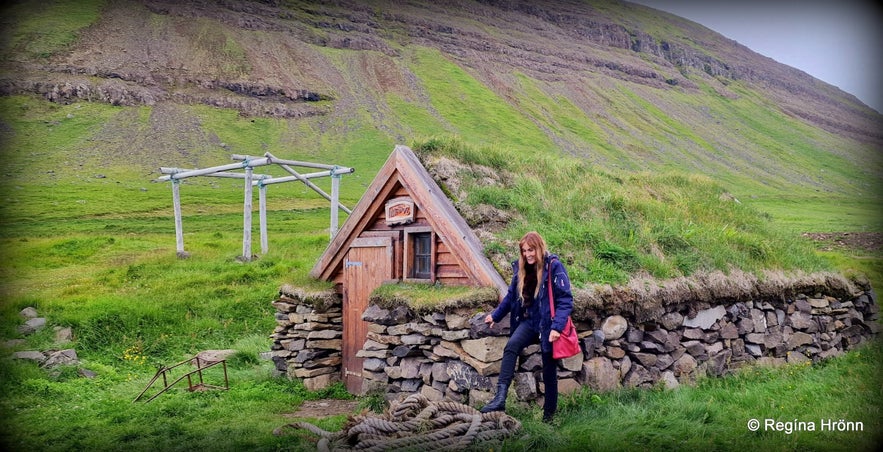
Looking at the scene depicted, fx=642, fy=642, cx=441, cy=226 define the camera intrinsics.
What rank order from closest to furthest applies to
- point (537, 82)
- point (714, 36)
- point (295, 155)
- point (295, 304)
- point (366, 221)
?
point (366, 221)
point (295, 304)
point (295, 155)
point (537, 82)
point (714, 36)

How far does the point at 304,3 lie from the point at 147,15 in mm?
31073

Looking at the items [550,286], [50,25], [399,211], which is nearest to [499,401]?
[550,286]

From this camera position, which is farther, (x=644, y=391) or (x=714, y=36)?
(x=714, y=36)

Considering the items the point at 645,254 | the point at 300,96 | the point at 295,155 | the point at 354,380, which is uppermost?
the point at 300,96

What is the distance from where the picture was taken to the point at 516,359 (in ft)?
25.1

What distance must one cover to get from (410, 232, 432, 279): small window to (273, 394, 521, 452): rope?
2.94 meters

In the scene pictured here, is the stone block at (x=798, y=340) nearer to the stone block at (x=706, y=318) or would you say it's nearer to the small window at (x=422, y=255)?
the stone block at (x=706, y=318)

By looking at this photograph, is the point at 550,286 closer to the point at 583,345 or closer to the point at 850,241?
the point at 583,345

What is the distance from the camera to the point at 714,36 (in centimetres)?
16638

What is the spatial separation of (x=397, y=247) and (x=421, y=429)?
4.01 metres

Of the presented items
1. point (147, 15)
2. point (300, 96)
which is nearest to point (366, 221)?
point (300, 96)

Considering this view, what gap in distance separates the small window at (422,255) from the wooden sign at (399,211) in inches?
12.5

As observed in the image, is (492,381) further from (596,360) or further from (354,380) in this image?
(354,380)

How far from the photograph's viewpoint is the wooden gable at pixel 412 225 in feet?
30.1
